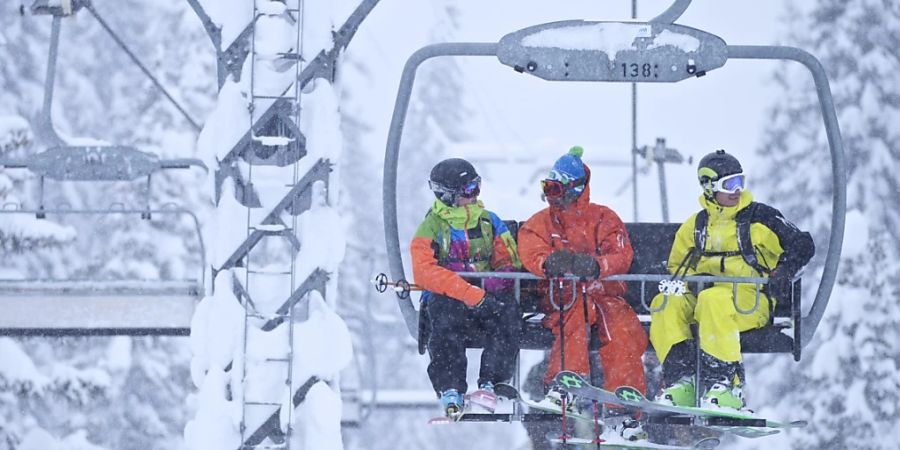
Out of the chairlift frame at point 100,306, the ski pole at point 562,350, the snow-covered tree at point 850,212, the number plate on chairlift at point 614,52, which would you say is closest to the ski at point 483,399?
the ski pole at point 562,350

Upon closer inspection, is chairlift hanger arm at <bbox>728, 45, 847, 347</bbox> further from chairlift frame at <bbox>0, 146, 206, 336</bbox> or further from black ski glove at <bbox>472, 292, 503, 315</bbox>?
chairlift frame at <bbox>0, 146, 206, 336</bbox>

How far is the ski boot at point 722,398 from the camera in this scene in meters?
7.44

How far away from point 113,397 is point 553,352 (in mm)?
17531

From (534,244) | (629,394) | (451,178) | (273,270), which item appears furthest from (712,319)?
(273,270)

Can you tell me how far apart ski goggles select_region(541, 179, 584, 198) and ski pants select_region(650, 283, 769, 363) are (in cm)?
70

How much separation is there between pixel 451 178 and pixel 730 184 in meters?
1.33

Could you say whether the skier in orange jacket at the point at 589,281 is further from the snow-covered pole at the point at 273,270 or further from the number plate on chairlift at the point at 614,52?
the snow-covered pole at the point at 273,270

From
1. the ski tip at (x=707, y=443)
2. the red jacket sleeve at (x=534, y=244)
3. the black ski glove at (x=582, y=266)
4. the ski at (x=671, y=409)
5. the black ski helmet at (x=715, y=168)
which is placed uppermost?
the black ski helmet at (x=715, y=168)

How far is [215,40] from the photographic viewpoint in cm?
722

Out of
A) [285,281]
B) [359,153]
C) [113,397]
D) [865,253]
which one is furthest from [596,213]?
[359,153]

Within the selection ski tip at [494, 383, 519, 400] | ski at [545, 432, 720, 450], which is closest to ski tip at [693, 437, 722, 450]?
ski at [545, 432, 720, 450]

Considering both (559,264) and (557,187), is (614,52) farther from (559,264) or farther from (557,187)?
(559,264)

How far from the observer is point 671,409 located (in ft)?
24.0

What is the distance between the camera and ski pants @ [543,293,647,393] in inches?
305
